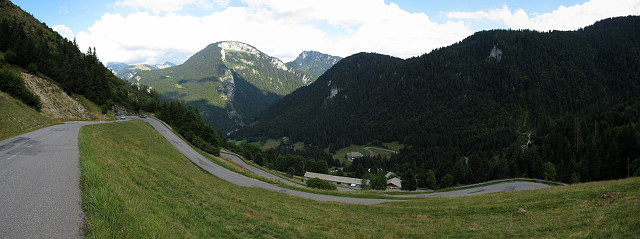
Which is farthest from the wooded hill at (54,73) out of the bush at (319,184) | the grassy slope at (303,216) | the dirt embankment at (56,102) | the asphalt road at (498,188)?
the asphalt road at (498,188)

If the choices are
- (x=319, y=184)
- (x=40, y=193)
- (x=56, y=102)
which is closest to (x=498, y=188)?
(x=319, y=184)

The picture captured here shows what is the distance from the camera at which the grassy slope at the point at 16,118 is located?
27.0 metres

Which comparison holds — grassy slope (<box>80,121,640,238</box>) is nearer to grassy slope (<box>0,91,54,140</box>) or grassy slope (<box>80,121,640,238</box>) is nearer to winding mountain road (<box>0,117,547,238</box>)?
winding mountain road (<box>0,117,547,238</box>)

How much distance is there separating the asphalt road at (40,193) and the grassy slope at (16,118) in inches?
537

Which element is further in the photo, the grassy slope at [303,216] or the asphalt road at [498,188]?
the asphalt road at [498,188]

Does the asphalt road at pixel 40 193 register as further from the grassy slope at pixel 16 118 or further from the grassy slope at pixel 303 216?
the grassy slope at pixel 16 118

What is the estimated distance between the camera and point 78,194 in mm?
9648

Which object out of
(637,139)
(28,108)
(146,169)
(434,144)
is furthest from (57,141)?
(434,144)

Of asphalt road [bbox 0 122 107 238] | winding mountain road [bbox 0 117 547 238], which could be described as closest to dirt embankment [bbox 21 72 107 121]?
winding mountain road [bbox 0 117 547 238]

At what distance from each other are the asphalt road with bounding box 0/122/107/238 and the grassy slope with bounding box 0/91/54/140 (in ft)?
44.8

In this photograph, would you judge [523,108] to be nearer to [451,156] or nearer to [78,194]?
[451,156]

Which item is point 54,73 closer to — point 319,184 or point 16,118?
point 16,118

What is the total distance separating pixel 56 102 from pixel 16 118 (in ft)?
61.3

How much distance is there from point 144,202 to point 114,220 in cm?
351
